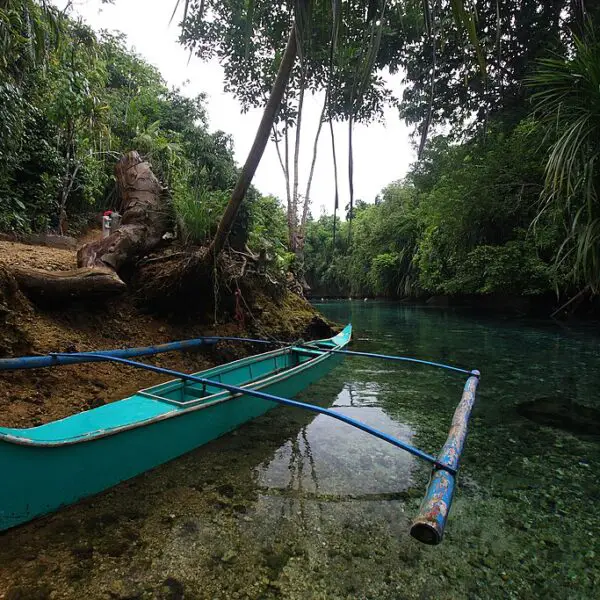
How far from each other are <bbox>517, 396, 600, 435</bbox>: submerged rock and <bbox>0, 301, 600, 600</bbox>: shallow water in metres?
0.22

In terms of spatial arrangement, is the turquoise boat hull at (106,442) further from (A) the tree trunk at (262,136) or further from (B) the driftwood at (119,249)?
(A) the tree trunk at (262,136)

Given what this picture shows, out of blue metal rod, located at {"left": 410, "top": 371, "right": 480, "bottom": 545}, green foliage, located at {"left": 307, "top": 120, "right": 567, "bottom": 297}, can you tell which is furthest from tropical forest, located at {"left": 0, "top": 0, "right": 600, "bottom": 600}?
green foliage, located at {"left": 307, "top": 120, "right": 567, "bottom": 297}

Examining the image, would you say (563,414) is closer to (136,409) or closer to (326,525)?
(326,525)

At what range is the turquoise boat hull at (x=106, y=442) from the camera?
1.80 meters

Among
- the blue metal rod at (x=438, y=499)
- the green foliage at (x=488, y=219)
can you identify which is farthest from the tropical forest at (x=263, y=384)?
the green foliage at (x=488, y=219)

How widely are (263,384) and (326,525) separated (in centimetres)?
162

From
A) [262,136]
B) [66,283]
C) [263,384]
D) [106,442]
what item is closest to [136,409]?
[106,442]

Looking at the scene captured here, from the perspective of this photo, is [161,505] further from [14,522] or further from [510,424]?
[510,424]

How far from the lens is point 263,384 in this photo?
361cm

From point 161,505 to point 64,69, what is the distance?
6.84 meters

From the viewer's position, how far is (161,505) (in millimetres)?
2277

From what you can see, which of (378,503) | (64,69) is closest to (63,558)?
(378,503)

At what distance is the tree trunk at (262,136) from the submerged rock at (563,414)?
4039mm

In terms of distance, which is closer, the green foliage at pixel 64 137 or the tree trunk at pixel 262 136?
the tree trunk at pixel 262 136
